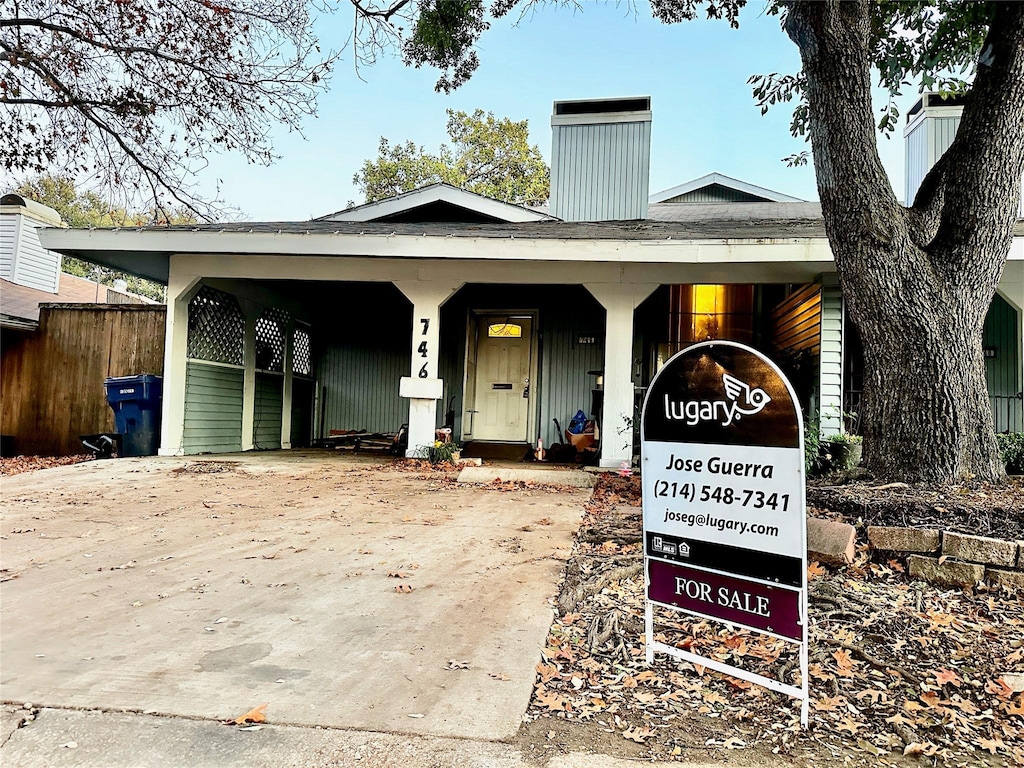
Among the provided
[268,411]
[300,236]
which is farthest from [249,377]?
[300,236]

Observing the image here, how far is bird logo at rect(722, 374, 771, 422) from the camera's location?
6.66 feet

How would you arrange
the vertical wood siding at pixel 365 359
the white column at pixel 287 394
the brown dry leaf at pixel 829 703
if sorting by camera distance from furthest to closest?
the vertical wood siding at pixel 365 359, the white column at pixel 287 394, the brown dry leaf at pixel 829 703

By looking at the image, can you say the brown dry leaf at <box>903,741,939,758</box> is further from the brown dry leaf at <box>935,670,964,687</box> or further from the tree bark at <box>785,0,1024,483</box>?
the tree bark at <box>785,0,1024,483</box>

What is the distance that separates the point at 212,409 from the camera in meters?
8.27

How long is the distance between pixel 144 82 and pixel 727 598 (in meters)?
11.0

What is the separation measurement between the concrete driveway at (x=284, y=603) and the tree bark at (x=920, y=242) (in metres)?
2.39

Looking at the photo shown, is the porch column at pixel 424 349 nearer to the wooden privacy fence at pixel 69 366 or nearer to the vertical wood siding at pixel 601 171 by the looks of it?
the vertical wood siding at pixel 601 171

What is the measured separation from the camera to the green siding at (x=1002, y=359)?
7.69 metres

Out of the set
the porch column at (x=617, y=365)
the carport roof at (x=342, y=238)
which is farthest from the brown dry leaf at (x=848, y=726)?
the carport roof at (x=342, y=238)

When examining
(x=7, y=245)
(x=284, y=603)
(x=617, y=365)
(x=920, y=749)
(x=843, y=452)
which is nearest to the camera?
(x=920, y=749)

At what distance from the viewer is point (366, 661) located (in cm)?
226

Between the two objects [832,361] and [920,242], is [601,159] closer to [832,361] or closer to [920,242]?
[832,361]

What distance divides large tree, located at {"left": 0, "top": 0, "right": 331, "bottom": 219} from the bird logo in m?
8.53

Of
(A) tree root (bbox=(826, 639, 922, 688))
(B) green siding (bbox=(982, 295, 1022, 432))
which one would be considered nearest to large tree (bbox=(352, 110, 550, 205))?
(B) green siding (bbox=(982, 295, 1022, 432))
